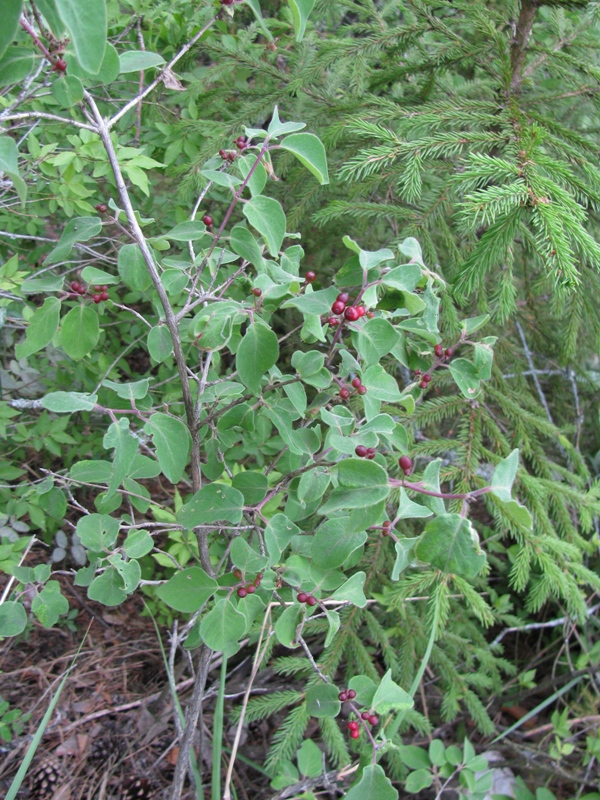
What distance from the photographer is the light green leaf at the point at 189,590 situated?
916mm

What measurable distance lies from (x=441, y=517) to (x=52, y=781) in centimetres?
146

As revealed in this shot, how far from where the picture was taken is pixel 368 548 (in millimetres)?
1660

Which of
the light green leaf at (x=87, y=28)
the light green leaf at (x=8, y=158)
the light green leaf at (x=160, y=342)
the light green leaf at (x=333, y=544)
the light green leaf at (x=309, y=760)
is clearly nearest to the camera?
the light green leaf at (x=87, y=28)

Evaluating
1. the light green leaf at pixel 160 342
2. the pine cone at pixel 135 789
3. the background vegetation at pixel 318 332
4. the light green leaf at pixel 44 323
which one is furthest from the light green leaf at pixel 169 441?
the pine cone at pixel 135 789

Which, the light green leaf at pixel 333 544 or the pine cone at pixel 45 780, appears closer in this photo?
the light green leaf at pixel 333 544

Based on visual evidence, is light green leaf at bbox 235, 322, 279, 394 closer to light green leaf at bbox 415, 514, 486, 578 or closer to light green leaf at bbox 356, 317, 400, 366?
light green leaf at bbox 356, 317, 400, 366

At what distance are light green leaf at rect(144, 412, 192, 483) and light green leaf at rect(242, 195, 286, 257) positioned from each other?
303mm

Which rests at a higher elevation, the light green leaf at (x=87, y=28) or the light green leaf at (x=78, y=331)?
the light green leaf at (x=87, y=28)

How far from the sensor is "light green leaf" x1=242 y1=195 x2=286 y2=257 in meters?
0.80

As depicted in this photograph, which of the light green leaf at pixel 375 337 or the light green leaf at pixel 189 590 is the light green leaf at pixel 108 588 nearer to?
the light green leaf at pixel 189 590

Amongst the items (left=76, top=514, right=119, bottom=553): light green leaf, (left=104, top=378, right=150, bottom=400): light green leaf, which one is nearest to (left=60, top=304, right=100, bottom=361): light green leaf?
(left=104, top=378, right=150, bottom=400): light green leaf

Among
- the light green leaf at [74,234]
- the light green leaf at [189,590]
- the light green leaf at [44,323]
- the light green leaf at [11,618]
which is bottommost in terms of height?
the light green leaf at [11,618]

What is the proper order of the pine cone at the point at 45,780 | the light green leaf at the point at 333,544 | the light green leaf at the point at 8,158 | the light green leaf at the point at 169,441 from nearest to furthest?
the light green leaf at the point at 8,158
the light green leaf at the point at 333,544
the light green leaf at the point at 169,441
the pine cone at the point at 45,780

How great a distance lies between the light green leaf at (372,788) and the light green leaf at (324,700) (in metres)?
0.13
